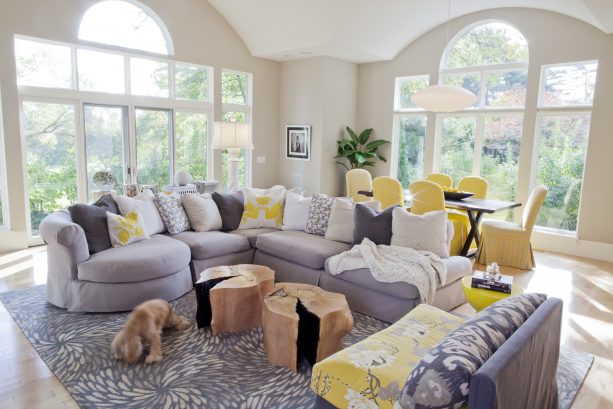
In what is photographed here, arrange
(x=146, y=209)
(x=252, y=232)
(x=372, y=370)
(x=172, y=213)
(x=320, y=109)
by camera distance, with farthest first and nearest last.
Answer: (x=320, y=109) < (x=252, y=232) < (x=172, y=213) < (x=146, y=209) < (x=372, y=370)

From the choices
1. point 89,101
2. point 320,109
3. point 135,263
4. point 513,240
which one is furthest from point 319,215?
point 89,101

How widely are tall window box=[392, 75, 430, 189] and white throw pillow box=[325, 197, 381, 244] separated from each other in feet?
11.6

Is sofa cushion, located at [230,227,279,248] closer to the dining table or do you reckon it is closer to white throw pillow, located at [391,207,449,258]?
white throw pillow, located at [391,207,449,258]

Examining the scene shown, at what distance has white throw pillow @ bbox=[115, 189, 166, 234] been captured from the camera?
4.19 metres

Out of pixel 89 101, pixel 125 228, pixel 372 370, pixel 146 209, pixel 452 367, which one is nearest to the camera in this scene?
pixel 452 367

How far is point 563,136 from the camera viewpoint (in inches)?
242

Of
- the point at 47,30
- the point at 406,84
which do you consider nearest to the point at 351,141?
the point at 406,84

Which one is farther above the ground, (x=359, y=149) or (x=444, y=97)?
(x=444, y=97)

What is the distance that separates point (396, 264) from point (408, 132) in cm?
471

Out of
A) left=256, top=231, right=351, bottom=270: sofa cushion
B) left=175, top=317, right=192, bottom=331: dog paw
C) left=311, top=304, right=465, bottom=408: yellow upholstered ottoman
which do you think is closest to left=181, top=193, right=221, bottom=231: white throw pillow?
left=256, top=231, right=351, bottom=270: sofa cushion

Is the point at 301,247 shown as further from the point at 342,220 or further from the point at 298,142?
the point at 298,142

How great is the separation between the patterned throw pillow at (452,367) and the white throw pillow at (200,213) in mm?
3330

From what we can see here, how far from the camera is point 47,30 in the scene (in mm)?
5492

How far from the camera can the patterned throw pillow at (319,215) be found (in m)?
4.59
